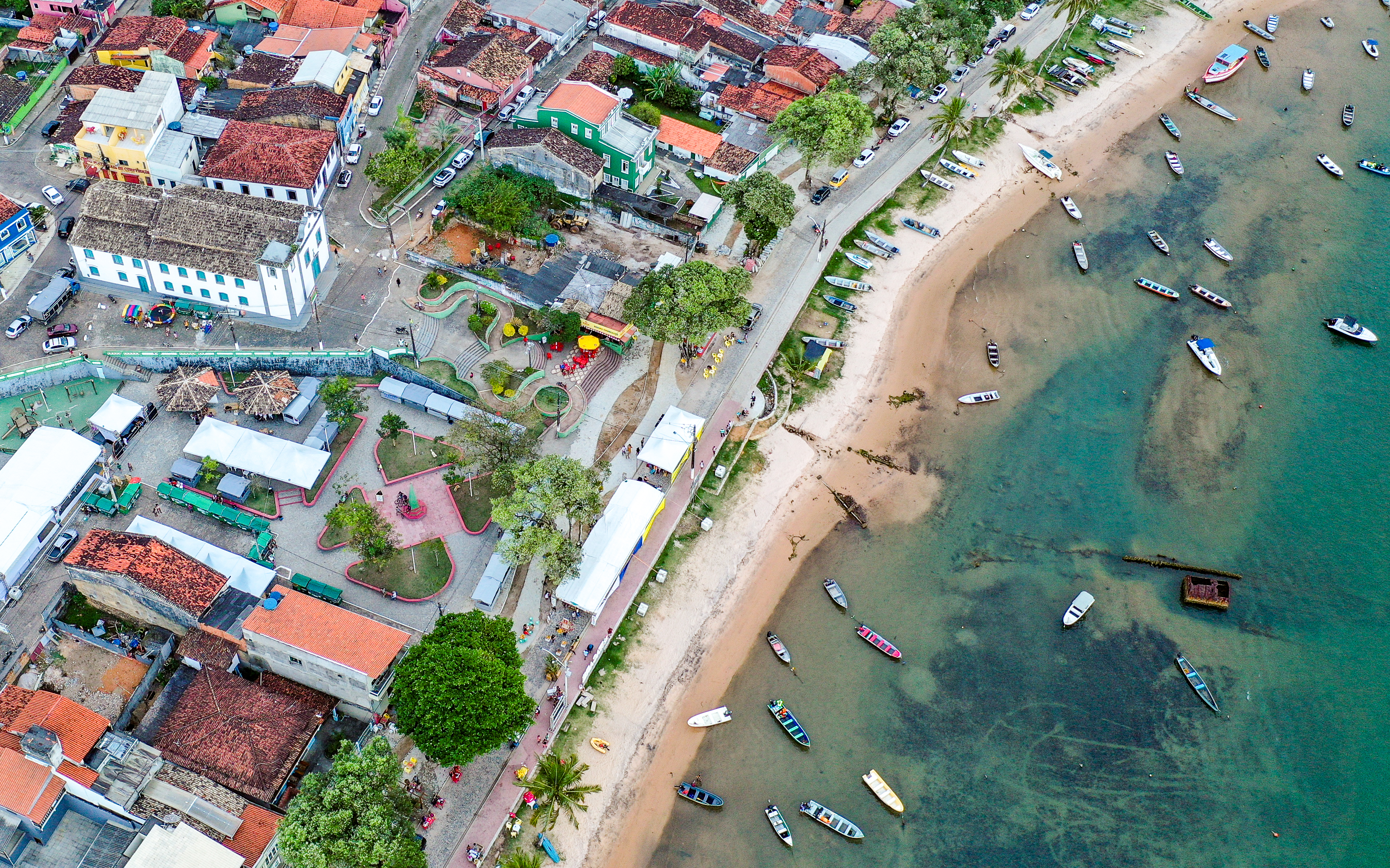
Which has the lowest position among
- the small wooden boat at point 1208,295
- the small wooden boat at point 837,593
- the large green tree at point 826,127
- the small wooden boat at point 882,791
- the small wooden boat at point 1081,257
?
the small wooden boat at point 882,791

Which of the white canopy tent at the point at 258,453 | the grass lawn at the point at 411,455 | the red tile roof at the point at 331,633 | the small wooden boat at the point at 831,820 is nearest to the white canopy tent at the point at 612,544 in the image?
the red tile roof at the point at 331,633

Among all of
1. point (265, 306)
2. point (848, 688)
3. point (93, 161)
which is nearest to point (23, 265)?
point (93, 161)

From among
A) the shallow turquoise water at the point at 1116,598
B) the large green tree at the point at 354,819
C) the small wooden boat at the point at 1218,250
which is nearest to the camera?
the large green tree at the point at 354,819

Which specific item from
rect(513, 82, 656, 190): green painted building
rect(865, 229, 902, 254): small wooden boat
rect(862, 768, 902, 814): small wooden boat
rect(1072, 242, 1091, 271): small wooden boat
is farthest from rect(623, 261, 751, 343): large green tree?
rect(1072, 242, 1091, 271): small wooden boat

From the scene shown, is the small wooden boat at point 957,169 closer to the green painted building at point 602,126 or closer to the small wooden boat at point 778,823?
the green painted building at point 602,126

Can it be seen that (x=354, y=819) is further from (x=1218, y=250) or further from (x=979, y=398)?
(x=1218, y=250)

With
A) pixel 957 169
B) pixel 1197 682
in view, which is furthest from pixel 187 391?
pixel 957 169

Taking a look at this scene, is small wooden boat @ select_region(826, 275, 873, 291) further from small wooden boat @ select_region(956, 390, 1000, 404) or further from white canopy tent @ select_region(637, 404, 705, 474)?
white canopy tent @ select_region(637, 404, 705, 474)
